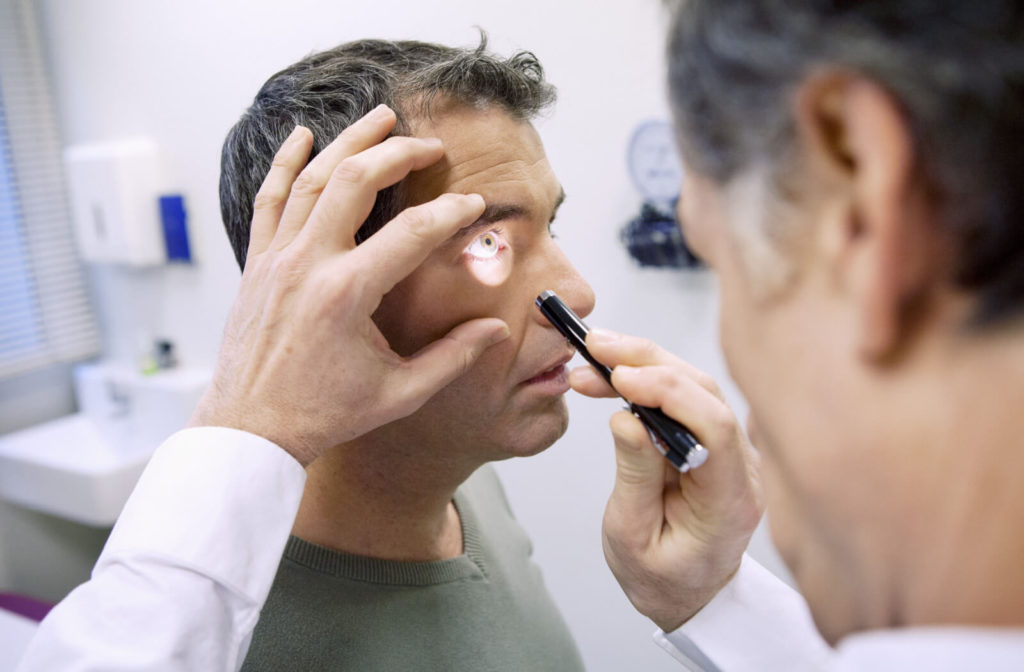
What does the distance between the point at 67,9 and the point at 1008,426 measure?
119 inches

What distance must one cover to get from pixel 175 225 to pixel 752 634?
2212mm

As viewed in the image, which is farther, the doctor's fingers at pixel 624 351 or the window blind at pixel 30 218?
the window blind at pixel 30 218

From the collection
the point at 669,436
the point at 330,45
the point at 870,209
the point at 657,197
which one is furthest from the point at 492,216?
the point at 330,45

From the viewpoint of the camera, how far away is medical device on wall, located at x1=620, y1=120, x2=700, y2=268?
181 centimetres

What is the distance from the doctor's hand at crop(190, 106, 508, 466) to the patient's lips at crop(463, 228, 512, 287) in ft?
0.54

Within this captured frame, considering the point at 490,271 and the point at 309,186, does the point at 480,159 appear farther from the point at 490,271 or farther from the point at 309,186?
the point at 309,186

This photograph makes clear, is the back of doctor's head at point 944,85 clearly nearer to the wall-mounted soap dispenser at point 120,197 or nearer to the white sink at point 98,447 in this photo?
the white sink at point 98,447

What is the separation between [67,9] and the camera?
104 inches

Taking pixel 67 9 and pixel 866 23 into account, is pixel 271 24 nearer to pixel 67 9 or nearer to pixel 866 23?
pixel 67 9

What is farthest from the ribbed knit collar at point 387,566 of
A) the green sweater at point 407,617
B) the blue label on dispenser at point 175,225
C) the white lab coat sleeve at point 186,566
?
the blue label on dispenser at point 175,225

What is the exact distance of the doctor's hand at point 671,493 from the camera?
0.80 metres

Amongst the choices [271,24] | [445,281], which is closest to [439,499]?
[445,281]

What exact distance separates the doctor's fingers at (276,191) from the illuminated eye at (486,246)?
234 millimetres

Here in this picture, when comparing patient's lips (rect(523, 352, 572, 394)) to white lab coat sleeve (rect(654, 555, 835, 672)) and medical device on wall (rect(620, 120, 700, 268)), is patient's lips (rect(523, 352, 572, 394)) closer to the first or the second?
white lab coat sleeve (rect(654, 555, 835, 672))
